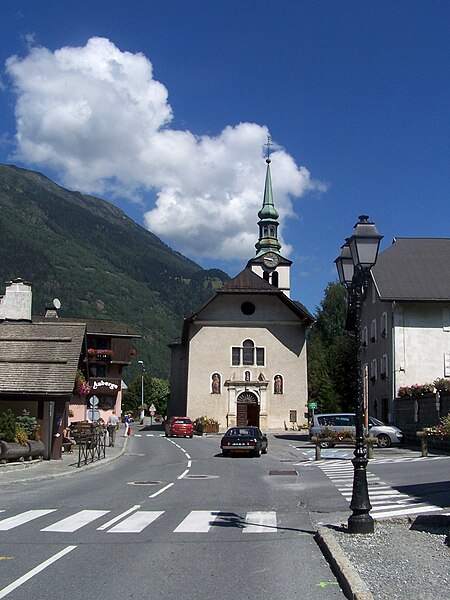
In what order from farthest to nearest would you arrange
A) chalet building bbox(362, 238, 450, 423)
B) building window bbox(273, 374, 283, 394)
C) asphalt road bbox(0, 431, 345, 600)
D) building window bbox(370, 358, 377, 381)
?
1. building window bbox(273, 374, 283, 394)
2. building window bbox(370, 358, 377, 381)
3. chalet building bbox(362, 238, 450, 423)
4. asphalt road bbox(0, 431, 345, 600)

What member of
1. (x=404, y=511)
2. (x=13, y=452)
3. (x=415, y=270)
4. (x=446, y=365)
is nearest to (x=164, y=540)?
(x=404, y=511)

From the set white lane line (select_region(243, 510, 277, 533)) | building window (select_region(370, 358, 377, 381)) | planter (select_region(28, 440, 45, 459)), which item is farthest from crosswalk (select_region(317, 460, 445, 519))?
building window (select_region(370, 358, 377, 381))

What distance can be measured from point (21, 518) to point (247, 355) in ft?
162

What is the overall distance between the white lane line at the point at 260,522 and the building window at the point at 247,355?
47774 mm

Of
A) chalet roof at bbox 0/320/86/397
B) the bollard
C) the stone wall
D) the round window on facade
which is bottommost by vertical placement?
the bollard

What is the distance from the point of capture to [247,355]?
61562mm

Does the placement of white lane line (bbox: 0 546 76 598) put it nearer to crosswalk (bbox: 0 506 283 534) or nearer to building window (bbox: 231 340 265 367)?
crosswalk (bbox: 0 506 283 534)

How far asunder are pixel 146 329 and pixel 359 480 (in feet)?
609

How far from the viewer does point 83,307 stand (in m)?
182

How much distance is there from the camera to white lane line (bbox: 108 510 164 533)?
11148 mm

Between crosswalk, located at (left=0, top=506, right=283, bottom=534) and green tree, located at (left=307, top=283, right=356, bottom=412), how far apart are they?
4766 centimetres

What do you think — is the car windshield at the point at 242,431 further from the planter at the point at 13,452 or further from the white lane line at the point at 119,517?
the white lane line at the point at 119,517

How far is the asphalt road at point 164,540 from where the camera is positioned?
295 inches

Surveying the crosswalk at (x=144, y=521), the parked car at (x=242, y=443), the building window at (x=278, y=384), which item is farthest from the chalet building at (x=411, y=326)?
the crosswalk at (x=144, y=521)
